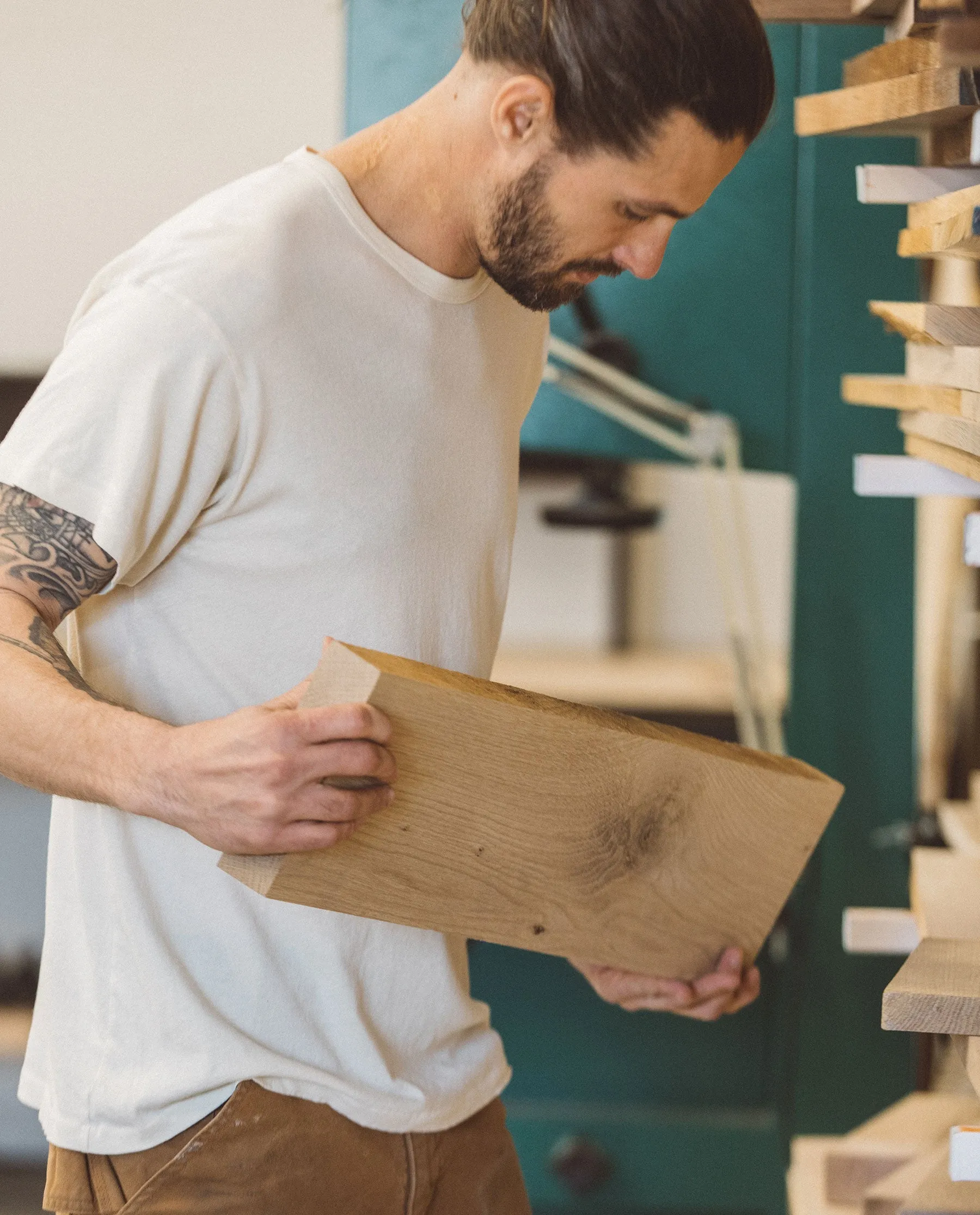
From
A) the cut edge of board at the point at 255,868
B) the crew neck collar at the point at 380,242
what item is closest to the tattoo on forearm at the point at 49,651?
the cut edge of board at the point at 255,868

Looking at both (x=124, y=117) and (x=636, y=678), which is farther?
(x=124, y=117)

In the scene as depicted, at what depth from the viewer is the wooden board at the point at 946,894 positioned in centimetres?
91

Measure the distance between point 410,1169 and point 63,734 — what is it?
0.45m

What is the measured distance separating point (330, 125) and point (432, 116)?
1664mm

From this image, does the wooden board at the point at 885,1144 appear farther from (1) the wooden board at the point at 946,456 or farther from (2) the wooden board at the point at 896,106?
(2) the wooden board at the point at 896,106

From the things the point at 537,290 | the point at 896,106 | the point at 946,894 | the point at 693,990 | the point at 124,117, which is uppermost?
the point at 124,117

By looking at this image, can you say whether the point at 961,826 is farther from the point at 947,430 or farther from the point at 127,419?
the point at 127,419

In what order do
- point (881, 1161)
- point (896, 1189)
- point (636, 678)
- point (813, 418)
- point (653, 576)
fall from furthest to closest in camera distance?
point (653, 576) < point (636, 678) < point (813, 418) < point (881, 1161) < point (896, 1189)

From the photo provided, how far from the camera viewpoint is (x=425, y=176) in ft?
3.39

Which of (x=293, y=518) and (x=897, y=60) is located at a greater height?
(x=897, y=60)

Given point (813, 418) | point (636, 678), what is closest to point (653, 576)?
point (636, 678)

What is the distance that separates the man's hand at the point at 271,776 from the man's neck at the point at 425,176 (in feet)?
1.36

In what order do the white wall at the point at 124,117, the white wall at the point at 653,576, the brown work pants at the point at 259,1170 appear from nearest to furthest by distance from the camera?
the brown work pants at the point at 259,1170 → the white wall at the point at 124,117 → the white wall at the point at 653,576

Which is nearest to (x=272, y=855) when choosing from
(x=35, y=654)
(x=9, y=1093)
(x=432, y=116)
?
(x=35, y=654)
